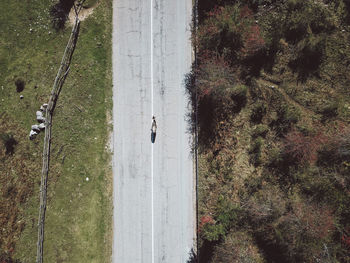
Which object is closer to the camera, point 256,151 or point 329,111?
point 329,111

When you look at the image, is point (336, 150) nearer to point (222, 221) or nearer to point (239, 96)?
point (239, 96)

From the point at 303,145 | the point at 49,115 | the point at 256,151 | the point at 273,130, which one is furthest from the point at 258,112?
the point at 49,115

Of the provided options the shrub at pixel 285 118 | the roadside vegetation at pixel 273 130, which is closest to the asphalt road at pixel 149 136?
the roadside vegetation at pixel 273 130

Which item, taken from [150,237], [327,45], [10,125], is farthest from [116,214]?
[327,45]

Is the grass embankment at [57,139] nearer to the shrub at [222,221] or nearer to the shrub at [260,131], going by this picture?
the shrub at [222,221]

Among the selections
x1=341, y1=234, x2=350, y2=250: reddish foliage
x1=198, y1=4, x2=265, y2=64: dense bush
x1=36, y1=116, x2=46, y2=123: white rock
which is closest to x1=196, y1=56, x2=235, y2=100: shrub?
x1=198, y1=4, x2=265, y2=64: dense bush
